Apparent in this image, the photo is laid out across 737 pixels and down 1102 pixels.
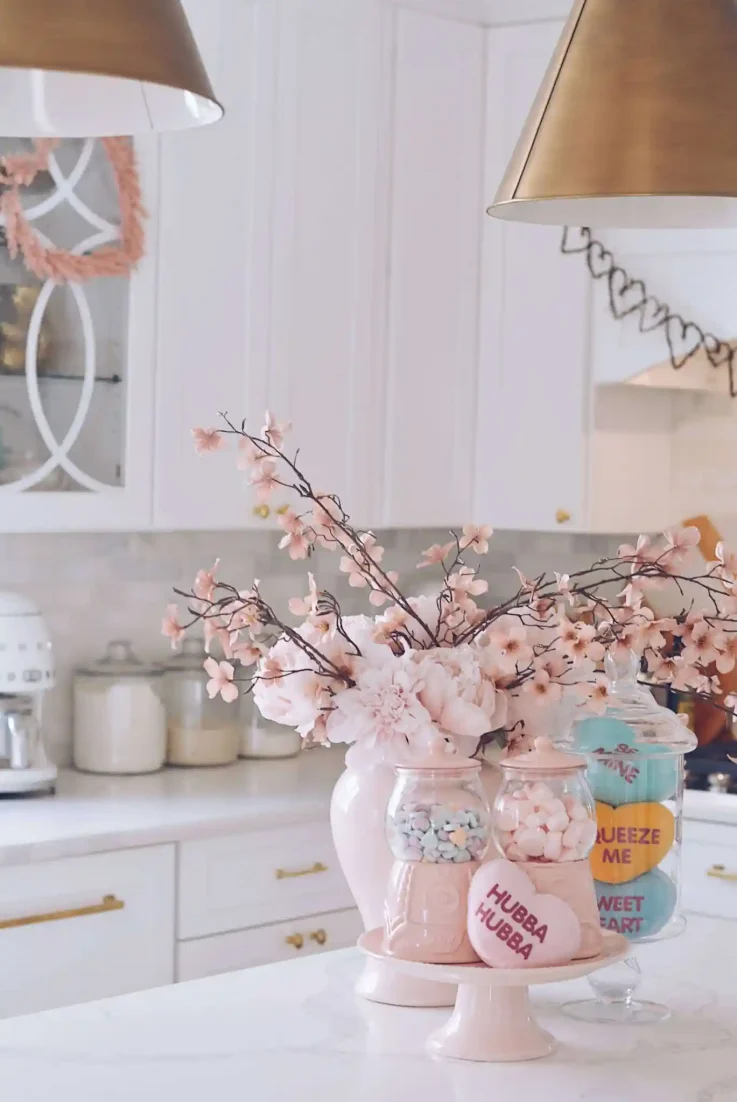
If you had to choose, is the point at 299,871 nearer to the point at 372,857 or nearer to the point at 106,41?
the point at 372,857

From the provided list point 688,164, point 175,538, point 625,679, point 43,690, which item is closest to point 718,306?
point 175,538

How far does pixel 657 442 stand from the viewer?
3.67 meters

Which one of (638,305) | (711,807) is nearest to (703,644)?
(711,807)

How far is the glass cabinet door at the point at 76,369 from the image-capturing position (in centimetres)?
290

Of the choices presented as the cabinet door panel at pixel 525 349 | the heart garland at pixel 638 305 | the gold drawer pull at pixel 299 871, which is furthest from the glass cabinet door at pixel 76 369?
Answer: the heart garland at pixel 638 305

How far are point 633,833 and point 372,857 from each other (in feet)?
0.87

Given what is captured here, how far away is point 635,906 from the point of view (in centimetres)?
160

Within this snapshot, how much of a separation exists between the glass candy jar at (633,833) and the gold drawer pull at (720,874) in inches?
61.3

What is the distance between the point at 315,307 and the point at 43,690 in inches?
37.8

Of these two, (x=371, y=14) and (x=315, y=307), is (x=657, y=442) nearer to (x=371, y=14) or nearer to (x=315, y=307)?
→ (x=315, y=307)

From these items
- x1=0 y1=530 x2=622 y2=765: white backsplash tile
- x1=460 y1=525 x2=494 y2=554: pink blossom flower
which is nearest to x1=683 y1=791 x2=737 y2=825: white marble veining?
x1=0 y1=530 x2=622 y2=765: white backsplash tile

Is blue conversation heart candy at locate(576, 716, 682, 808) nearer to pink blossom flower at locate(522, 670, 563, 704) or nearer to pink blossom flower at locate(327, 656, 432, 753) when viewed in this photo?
pink blossom flower at locate(522, 670, 563, 704)

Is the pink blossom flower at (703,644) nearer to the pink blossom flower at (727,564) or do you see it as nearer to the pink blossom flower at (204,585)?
the pink blossom flower at (727,564)

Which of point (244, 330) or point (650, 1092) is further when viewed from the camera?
point (244, 330)
